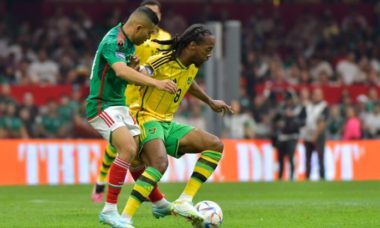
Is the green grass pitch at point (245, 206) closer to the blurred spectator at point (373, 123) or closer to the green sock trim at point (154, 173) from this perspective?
the green sock trim at point (154, 173)

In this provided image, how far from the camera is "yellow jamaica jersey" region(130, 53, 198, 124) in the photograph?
11.6m

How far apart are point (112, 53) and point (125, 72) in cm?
35

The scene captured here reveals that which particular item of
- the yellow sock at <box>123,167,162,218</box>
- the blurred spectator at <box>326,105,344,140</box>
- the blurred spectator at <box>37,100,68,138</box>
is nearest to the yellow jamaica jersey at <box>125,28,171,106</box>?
the yellow sock at <box>123,167,162,218</box>

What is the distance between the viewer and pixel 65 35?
98.0ft

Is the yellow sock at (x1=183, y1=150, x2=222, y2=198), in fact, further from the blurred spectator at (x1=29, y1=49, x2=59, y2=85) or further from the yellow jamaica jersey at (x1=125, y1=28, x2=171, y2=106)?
the blurred spectator at (x1=29, y1=49, x2=59, y2=85)

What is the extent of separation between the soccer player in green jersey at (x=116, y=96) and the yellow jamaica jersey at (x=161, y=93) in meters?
0.42

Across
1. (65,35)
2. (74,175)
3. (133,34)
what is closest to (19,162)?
(74,175)

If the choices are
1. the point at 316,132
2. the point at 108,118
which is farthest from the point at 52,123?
the point at 108,118

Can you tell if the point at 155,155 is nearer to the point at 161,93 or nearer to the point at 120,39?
the point at 161,93

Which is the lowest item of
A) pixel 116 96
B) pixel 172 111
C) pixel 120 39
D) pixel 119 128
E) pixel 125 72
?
pixel 119 128

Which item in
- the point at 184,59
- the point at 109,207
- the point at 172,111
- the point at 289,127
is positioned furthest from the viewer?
the point at 289,127

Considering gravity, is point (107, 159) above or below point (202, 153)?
below

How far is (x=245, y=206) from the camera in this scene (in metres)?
14.3

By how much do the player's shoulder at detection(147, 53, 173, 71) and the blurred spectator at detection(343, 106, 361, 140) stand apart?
14.4 m
